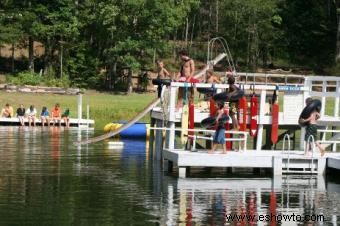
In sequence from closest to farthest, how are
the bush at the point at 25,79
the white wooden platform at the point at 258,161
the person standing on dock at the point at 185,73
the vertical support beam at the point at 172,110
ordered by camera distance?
the white wooden platform at the point at 258,161 < the vertical support beam at the point at 172,110 < the person standing on dock at the point at 185,73 < the bush at the point at 25,79

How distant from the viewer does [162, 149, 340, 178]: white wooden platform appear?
26.8m

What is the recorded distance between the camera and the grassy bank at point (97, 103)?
177 feet

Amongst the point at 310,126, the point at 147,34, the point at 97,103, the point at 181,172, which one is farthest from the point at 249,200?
the point at 147,34

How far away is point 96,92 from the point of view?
221ft

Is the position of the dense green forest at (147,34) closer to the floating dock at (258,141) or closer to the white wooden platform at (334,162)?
the floating dock at (258,141)

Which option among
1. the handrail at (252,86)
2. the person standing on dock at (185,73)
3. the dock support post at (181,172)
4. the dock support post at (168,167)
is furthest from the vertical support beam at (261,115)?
the dock support post at (181,172)

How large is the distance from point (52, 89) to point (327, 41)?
2989 centimetres

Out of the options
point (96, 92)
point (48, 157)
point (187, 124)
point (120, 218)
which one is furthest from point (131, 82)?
point (120, 218)

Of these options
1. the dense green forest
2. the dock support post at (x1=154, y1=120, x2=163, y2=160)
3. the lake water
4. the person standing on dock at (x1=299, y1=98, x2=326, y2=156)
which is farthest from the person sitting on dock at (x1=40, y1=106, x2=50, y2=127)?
the person standing on dock at (x1=299, y1=98, x2=326, y2=156)

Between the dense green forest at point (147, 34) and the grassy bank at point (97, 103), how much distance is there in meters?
6.60

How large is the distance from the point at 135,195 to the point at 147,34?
47.0 metres

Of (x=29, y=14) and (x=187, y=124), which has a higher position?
(x=29, y=14)

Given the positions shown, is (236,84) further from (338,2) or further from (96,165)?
(338,2)

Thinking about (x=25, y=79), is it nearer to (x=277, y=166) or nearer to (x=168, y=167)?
(x=168, y=167)
